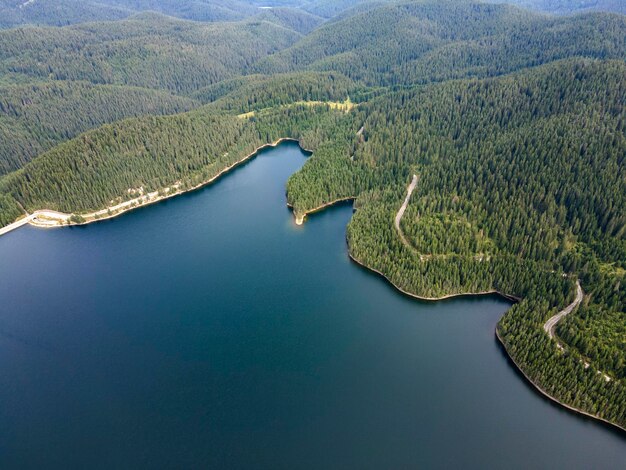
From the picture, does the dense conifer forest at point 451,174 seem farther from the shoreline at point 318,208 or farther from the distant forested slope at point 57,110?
the shoreline at point 318,208

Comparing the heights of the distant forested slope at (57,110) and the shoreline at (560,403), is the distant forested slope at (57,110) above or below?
above

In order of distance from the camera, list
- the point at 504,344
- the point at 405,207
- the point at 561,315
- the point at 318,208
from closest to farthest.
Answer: the point at 504,344, the point at 561,315, the point at 405,207, the point at 318,208

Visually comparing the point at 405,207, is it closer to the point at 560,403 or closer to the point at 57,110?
the point at 560,403

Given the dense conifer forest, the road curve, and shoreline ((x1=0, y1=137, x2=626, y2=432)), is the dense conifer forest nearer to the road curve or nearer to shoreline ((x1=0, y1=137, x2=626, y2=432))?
shoreline ((x1=0, y1=137, x2=626, y2=432))

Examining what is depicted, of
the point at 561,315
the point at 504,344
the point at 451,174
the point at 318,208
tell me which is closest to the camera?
the point at 504,344

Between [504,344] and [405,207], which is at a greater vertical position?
[405,207]

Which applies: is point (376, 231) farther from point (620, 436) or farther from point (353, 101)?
point (353, 101)

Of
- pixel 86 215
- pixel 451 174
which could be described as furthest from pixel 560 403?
pixel 86 215

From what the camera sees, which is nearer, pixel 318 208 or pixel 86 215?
pixel 86 215

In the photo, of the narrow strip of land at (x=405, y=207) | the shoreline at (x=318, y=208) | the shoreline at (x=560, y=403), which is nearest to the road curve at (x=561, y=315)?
the shoreline at (x=560, y=403)
